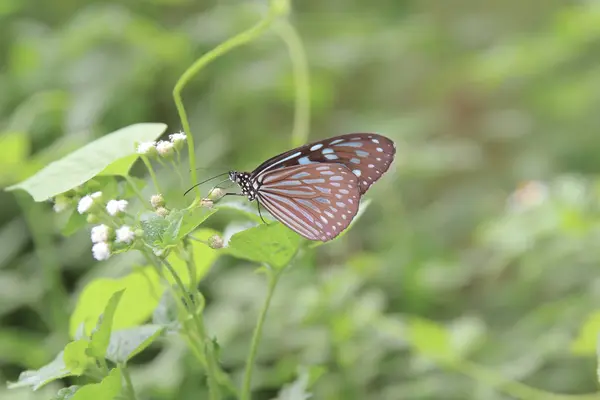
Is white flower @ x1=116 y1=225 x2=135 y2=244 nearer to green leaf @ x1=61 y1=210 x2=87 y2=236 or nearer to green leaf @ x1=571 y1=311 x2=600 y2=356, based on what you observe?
green leaf @ x1=61 y1=210 x2=87 y2=236

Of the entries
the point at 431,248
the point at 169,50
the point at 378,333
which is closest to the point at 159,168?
the point at 169,50

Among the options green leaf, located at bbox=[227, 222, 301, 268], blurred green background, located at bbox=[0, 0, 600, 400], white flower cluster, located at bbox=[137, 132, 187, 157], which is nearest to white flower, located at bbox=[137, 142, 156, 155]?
white flower cluster, located at bbox=[137, 132, 187, 157]

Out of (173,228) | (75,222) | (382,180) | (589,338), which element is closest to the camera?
(173,228)

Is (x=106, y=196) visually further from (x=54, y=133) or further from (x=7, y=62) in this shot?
(x=7, y=62)

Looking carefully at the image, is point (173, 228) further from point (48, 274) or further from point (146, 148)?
point (48, 274)

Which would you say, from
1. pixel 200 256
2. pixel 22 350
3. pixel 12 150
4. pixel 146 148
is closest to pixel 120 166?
pixel 146 148

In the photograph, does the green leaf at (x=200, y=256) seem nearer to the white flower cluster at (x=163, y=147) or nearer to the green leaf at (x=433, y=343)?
the white flower cluster at (x=163, y=147)
